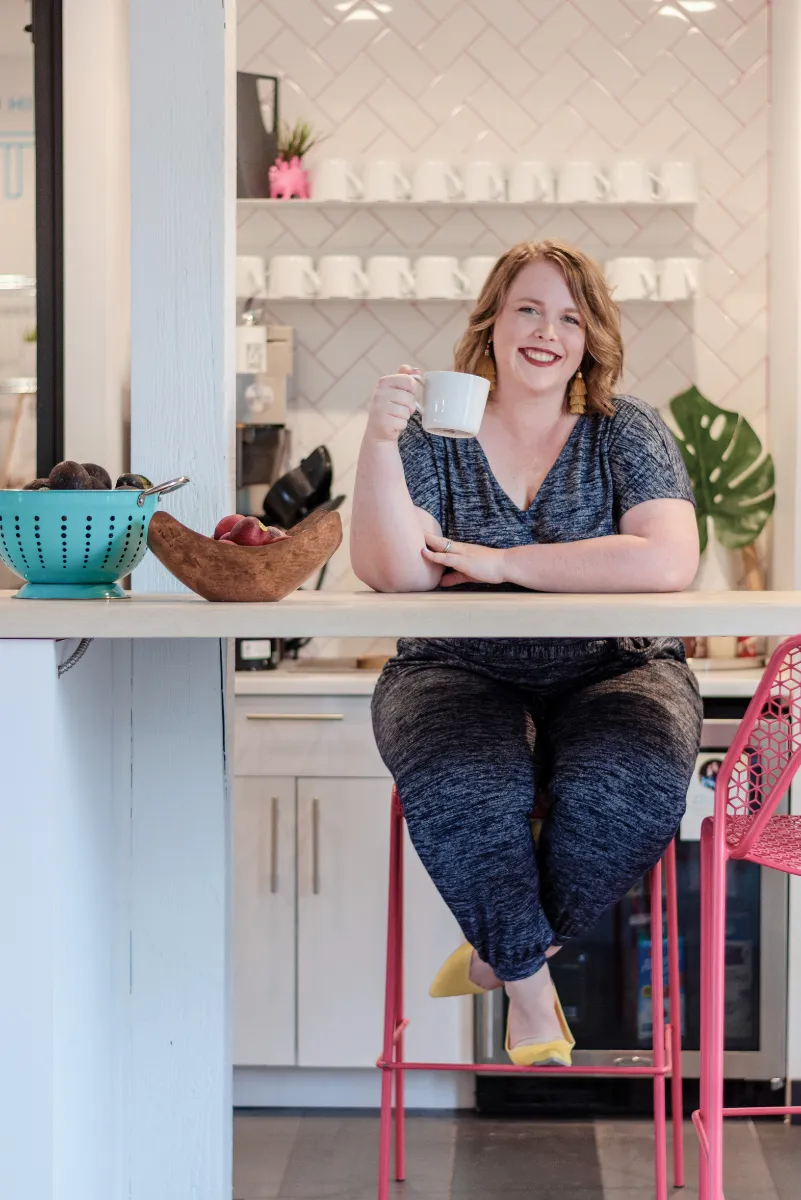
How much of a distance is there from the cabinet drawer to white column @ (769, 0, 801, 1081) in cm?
94

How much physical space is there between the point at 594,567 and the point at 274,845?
1292 mm

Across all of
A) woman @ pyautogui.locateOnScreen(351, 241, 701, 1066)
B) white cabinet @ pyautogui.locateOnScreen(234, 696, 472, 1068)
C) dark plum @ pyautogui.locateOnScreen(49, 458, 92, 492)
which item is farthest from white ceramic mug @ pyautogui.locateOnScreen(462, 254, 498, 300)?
dark plum @ pyautogui.locateOnScreen(49, 458, 92, 492)

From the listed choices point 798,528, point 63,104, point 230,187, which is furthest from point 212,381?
point 798,528

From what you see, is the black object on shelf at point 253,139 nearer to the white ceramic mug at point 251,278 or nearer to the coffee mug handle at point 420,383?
the white ceramic mug at point 251,278

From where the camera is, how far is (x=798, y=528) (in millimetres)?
2965

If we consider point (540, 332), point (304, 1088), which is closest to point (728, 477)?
point (540, 332)

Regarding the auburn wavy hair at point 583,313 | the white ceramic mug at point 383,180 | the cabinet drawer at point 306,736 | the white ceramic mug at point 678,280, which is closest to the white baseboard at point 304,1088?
the cabinet drawer at point 306,736

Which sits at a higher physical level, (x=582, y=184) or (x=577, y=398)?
(x=582, y=184)

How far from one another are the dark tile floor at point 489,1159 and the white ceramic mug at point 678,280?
1.92 metres

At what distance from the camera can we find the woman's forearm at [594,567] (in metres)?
1.91

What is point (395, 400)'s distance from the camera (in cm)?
183

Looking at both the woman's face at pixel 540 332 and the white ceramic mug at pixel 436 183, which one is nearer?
the woman's face at pixel 540 332

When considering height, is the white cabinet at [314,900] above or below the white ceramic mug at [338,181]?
below

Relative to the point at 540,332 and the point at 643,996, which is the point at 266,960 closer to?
the point at 643,996
